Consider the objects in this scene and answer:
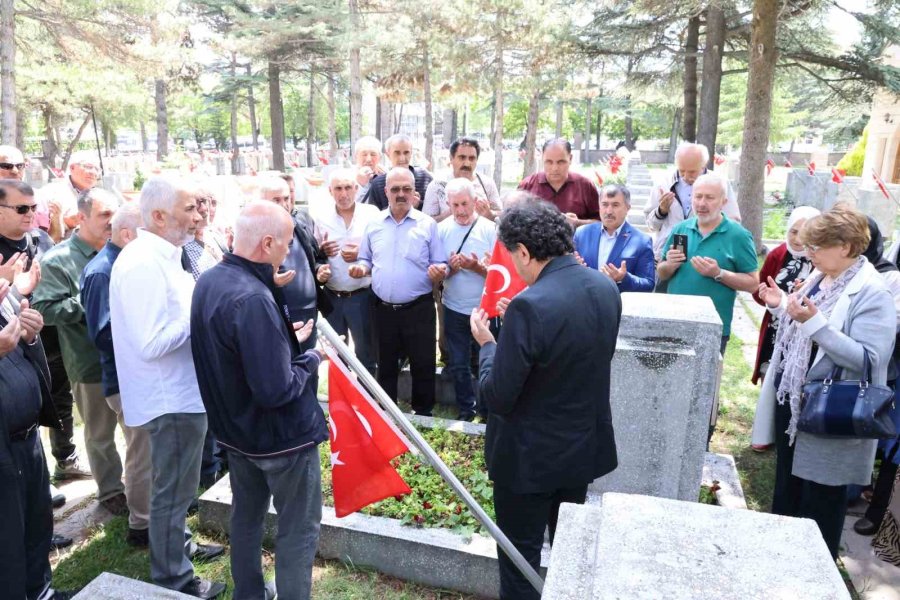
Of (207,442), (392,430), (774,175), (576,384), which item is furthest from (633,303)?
(774,175)

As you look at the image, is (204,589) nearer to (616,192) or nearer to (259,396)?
(259,396)

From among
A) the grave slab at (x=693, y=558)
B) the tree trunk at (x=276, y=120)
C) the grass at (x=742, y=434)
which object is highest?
the tree trunk at (x=276, y=120)

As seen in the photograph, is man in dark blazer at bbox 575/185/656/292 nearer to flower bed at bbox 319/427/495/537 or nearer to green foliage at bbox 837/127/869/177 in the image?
flower bed at bbox 319/427/495/537

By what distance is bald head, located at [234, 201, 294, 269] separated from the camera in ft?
9.08

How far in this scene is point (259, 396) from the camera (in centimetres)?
271

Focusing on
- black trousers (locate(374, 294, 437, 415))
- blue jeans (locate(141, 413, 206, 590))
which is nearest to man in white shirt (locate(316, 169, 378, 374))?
black trousers (locate(374, 294, 437, 415))

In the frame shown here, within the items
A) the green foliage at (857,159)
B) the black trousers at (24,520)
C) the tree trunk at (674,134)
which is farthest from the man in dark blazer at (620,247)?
the tree trunk at (674,134)

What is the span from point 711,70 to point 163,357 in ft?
42.6

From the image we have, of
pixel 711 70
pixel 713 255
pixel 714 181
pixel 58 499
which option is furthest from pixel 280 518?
pixel 711 70

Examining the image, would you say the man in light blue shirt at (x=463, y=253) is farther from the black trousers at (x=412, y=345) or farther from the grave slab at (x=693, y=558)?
the grave slab at (x=693, y=558)

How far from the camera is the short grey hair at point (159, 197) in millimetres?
3156

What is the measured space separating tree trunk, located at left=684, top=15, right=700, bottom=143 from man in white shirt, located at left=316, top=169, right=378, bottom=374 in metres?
11.3

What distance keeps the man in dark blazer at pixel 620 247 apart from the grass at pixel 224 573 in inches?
94.1

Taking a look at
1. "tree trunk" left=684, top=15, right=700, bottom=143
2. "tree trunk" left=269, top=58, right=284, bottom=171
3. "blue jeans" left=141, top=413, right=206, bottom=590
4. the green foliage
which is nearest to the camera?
"blue jeans" left=141, top=413, right=206, bottom=590
